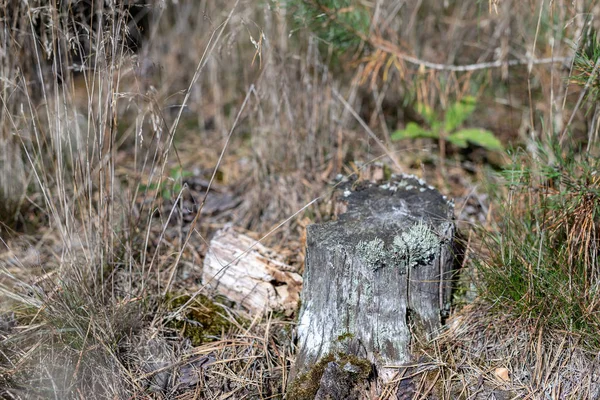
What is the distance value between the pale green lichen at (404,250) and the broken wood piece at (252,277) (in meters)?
0.41

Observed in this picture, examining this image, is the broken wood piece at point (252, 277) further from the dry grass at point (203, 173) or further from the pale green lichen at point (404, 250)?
the pale green lichen at point (404, 250)

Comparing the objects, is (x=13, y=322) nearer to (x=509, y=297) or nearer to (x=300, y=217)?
(x=300, y=217)

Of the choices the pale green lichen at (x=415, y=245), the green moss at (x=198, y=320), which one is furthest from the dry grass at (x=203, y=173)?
the pale green lichen at (x=415, y=245)

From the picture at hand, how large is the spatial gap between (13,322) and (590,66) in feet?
7.35

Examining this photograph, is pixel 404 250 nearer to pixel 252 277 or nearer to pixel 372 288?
pixel 372 288

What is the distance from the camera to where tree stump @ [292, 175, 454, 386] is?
179cm

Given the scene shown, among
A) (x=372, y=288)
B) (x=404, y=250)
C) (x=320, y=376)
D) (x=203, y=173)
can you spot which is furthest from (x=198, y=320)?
(x=203, y=173)

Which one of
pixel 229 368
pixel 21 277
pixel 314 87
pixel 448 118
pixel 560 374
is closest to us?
pixel 560 374

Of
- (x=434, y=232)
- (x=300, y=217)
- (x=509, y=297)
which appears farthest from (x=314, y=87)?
(x=509, y=297)

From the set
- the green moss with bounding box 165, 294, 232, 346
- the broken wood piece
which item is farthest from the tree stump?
the green moss with bounding box 165, 294, 232, 346

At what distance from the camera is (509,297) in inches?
71.9

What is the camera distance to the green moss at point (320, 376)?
1.74 metres

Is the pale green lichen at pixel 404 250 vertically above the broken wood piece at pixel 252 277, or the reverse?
the pale green lichen at pixel 404 250

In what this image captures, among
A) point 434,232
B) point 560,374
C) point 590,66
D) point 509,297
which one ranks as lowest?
point 560,374
